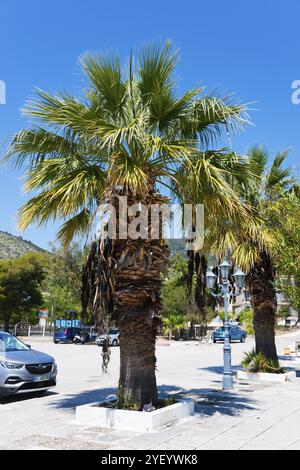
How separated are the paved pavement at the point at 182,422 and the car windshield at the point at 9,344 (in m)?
1.19

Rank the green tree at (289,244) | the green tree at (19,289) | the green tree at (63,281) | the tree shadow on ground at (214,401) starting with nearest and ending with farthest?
1. the tree shadow on ground at (214,401)
2. the green tree at (289,244)
3. the green tree at (19,289)
4. the green tree at (63,281)

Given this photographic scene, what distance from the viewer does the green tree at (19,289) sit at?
1775 inches

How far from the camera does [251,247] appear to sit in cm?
1320

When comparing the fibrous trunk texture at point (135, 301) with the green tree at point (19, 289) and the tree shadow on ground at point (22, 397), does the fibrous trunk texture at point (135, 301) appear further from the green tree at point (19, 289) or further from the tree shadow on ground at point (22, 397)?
the green tree at point (19, 289)

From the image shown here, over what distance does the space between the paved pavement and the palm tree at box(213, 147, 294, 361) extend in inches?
75.9

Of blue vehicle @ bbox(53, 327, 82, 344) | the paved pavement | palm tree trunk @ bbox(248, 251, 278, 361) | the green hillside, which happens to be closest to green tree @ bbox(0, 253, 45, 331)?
blue vehicle @ bbox(53, 327, 82, 344)

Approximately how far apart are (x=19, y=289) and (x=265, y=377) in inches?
1390

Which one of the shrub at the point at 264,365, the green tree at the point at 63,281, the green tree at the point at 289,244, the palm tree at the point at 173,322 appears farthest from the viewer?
the green tree at the point at 63,281

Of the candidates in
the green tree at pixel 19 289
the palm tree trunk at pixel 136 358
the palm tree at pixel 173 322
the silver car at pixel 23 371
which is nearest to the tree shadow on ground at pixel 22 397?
the silver car at pixel 23 371

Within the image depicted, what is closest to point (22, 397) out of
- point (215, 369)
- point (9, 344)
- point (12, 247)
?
point (9, 344)

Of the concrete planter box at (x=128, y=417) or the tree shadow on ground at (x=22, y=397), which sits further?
the tree shadow on ground at (x=22, y=397)

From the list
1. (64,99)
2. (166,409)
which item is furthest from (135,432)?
(64,99)

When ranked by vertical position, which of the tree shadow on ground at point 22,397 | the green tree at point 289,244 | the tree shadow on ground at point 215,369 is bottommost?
the tree shadow on ground at point 22,397

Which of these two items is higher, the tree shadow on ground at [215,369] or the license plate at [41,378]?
the license plate at [41,378]
